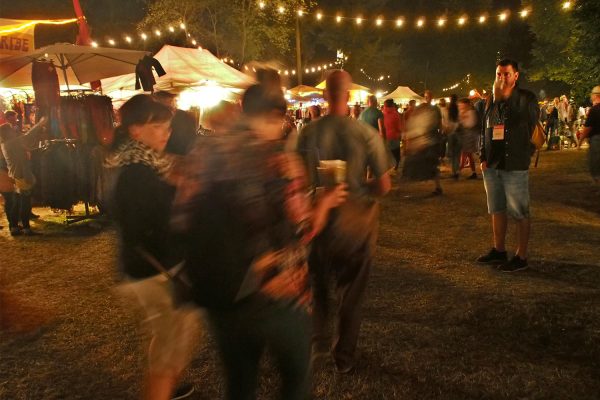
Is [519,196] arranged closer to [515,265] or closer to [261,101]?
[515,265]

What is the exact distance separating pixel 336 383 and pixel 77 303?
3072mm

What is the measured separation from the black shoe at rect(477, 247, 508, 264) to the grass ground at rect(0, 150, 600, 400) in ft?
0.64

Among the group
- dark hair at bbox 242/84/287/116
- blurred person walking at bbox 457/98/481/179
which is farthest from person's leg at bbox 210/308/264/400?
blurred person walking at bbox 457/98/481/179

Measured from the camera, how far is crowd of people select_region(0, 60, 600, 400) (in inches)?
75.7

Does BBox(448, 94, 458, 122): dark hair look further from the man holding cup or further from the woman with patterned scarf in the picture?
the woman with patterned scarf

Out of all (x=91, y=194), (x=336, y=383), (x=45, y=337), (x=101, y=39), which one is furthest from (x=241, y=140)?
(x=101, y=39)

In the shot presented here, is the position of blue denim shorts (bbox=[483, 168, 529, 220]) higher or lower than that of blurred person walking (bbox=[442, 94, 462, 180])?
lower

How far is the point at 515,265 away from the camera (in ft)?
17.4

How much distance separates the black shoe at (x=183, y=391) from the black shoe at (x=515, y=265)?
11.9 ft

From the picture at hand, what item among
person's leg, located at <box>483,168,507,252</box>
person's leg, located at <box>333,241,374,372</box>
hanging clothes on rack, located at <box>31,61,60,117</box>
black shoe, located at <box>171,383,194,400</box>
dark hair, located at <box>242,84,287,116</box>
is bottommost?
black shoe, located at <box>171,383,194,400</box>

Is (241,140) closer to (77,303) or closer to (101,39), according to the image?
(77,303)

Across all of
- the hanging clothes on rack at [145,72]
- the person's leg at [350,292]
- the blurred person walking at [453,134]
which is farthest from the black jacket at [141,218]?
the blurred person walking at [453,134]

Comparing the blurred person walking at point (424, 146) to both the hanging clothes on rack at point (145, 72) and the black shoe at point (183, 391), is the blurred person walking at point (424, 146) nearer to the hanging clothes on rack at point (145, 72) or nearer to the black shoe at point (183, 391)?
the hanging clothes on rack at point (145, 72)

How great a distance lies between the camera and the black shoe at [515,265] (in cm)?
528
